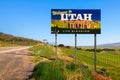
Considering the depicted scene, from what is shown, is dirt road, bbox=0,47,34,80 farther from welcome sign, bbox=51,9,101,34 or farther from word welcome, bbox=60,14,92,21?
word welcome, bbox=60,14,92,21

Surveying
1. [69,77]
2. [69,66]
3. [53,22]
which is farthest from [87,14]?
[69,77]

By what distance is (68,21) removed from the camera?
3434 cm

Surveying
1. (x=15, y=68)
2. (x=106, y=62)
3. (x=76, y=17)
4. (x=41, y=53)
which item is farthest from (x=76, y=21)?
(x=106, y=62)

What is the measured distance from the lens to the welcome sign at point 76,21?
109 feet

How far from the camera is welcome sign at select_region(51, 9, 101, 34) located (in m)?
33.3

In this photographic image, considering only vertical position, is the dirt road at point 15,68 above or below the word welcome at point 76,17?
below

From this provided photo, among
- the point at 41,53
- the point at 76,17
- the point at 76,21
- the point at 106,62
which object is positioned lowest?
the point at 106,62

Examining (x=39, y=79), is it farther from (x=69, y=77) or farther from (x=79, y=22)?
(x=79, y=22)

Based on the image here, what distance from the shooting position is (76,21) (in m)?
34.1

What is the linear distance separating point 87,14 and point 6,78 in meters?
17.1

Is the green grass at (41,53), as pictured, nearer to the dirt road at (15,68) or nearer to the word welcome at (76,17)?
the dirt road at (15,68)

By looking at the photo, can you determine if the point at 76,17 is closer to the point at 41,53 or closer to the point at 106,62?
the point at 41,53

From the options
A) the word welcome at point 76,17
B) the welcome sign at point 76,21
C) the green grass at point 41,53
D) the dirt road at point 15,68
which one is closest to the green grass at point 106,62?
the green grass at point 41,53

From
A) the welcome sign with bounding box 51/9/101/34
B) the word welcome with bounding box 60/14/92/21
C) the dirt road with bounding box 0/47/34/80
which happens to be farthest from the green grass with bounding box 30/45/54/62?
the word welcome with bounding box 60/14/92/21
